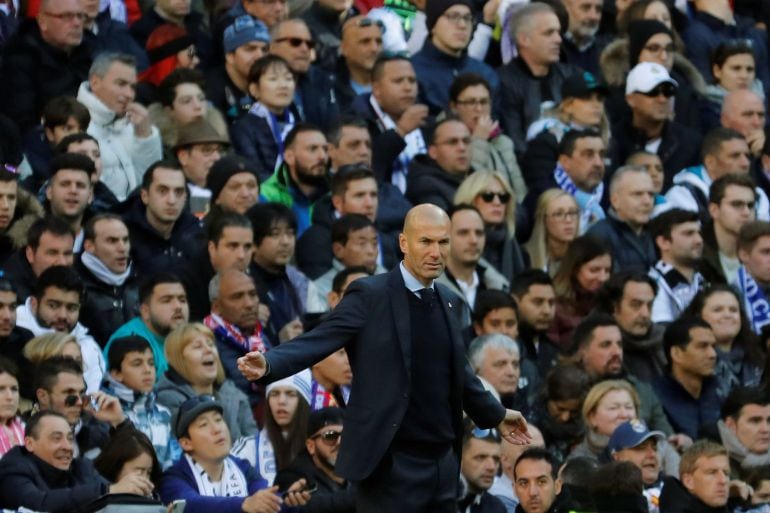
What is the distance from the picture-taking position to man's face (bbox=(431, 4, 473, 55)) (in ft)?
59.5

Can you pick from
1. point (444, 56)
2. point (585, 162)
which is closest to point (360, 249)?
point (585, 162)

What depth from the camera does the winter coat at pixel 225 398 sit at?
13383mm

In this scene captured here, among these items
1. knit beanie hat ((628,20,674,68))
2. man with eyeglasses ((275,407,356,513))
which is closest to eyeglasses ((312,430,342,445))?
man with eyeglasses ((275,407,356,513))

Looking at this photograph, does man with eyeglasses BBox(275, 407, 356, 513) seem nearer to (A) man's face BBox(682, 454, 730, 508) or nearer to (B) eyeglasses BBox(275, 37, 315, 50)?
(A) man's face BBox(682, 454, 730, 508)

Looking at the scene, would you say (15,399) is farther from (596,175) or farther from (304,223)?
(596,175)

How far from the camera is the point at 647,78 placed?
18516 mm

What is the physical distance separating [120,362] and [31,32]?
3.80 metres

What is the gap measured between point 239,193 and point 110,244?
135 cm

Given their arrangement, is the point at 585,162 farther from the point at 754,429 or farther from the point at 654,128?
the point at 754,429

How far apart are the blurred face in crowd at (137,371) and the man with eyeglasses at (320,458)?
1.06 metres

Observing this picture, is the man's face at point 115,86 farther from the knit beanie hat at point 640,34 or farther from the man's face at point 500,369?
the knit beanie hat at point 640,34

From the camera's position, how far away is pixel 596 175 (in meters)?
17.3

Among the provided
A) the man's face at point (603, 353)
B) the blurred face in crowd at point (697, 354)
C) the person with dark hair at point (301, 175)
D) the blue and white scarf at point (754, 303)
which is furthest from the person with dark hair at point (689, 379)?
the person with dark hair at point (301, 175)

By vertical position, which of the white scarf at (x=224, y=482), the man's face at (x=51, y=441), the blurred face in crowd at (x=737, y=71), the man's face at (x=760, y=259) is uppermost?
the man's face at (x=51, y=441)
